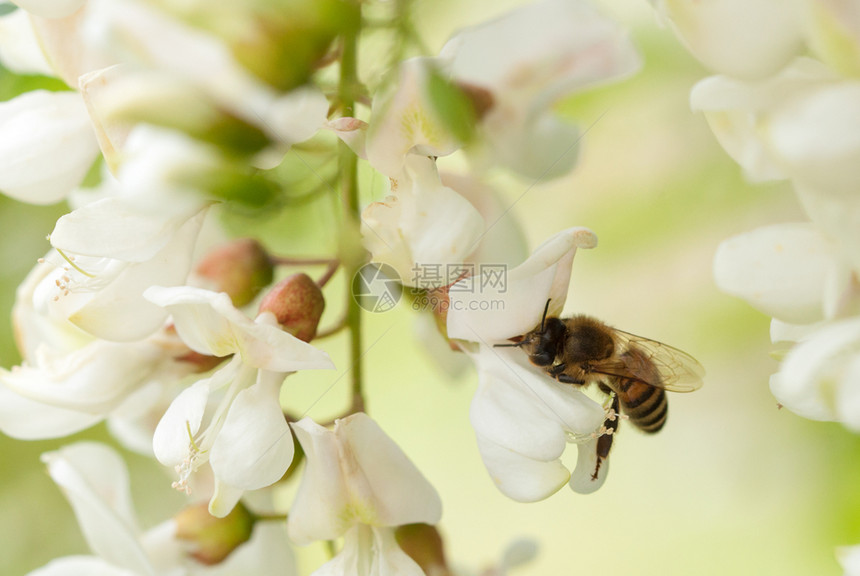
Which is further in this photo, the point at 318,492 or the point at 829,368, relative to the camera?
the point at 318,492

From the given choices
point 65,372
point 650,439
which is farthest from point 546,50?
point 650,439

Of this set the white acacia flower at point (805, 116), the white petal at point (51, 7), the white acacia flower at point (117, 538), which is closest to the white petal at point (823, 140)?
the white acacia flower at point (805, 116)

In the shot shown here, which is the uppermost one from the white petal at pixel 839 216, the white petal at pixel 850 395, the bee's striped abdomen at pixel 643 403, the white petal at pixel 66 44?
the white petal at pixel 839 216

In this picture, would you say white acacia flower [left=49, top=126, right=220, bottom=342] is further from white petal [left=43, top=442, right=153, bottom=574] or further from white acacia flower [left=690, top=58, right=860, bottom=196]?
white acacia flower [left=690, top=58, right=860, bottom=196]

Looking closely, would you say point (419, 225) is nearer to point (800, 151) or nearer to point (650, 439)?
point (800, 151)

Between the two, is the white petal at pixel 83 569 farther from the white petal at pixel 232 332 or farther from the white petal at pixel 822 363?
the white petal at pixel 822 363

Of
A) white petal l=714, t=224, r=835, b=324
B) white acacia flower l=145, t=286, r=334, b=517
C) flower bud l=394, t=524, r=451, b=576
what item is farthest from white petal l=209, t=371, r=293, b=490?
white petal l=714, t=224, r=835, b=324
